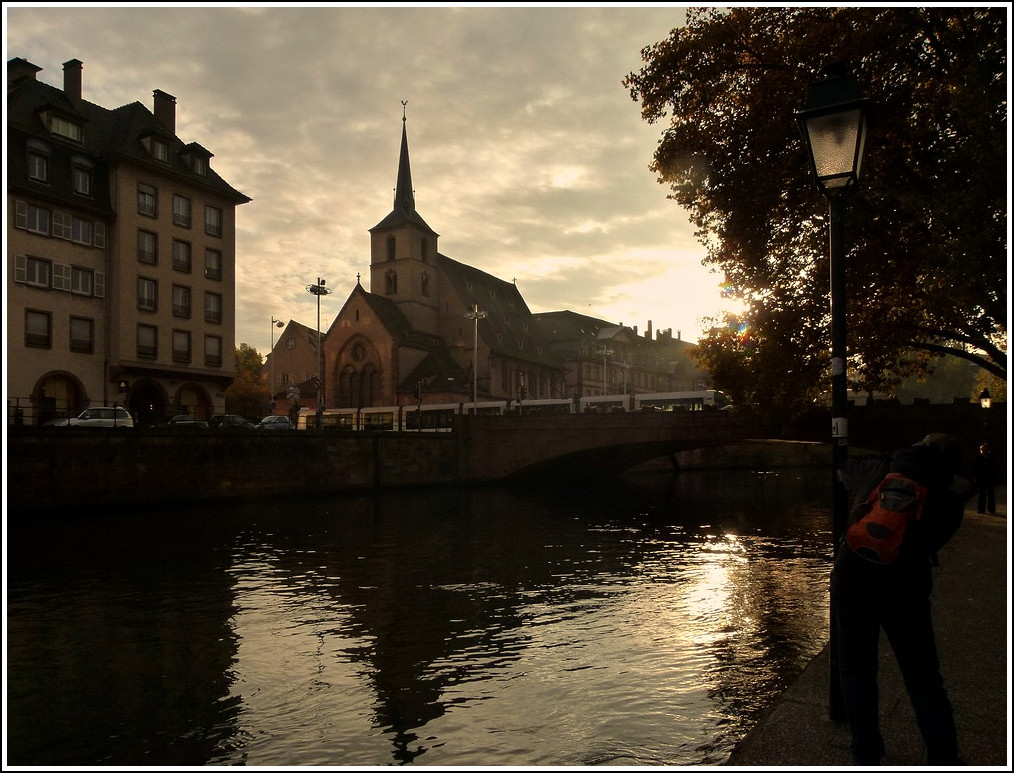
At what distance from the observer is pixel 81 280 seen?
Answer: 143 feet

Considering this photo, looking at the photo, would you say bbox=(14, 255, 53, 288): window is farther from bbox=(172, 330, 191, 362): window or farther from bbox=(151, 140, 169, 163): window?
bbox=(151, 140, 169, 163): window

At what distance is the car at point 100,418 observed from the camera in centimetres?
3375

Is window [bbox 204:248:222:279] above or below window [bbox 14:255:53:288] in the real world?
above

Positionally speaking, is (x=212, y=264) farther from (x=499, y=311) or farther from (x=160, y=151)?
(x=499, y=311)

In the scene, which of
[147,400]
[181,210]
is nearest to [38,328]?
[147,400]

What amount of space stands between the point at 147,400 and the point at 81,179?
40.5ft

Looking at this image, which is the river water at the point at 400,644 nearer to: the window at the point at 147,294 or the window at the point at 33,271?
the window at the point at 33,271

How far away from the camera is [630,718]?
26.2 ft

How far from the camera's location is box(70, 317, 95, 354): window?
42.8 metres

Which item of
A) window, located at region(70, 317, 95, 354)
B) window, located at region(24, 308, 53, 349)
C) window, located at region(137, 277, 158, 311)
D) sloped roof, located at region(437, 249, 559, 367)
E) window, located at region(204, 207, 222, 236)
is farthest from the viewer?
sloped roof, located at region(437, 249, 559, 367)

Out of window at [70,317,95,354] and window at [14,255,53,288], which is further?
window at [70,317,95,354]

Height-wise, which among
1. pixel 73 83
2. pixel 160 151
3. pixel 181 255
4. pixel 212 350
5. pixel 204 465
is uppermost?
pixel 73 83

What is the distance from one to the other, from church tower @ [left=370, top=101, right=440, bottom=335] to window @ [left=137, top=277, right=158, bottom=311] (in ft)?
130

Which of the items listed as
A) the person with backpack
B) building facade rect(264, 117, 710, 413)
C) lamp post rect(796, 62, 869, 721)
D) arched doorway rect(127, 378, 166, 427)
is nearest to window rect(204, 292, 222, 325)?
arched doorway rect(127, 378, 166, 427)
